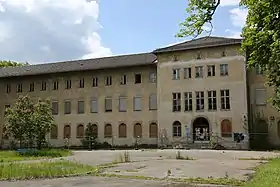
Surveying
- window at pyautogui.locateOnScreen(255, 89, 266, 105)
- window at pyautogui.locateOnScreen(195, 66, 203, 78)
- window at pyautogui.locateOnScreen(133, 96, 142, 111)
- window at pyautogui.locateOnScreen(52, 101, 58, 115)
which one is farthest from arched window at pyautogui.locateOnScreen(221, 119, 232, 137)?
window at pyautogui.locateOnScreen(52, 101, 58, 115)

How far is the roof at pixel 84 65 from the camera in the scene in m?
48.6

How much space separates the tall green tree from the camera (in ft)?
49.8

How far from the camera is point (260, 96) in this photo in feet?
142

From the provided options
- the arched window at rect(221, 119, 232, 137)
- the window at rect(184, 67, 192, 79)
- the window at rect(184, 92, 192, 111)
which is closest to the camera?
the arched window at rect(221, 119, 232, 137)

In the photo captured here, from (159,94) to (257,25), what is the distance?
28751 mm

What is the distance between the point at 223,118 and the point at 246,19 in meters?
25.5

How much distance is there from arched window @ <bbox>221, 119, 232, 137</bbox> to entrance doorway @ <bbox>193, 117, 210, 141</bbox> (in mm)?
1811

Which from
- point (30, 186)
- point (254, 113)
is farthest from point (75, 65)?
point (30, 186)

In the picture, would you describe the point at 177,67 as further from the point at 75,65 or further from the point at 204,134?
the point at 75,65

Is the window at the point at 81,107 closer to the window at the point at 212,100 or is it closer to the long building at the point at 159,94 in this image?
the long building at the point at 159,94

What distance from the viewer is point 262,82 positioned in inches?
1710

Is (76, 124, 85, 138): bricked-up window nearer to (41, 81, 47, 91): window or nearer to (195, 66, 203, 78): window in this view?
(41, 81, 47, 91): window

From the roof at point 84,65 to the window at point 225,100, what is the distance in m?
9.67

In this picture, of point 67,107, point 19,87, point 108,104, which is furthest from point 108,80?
point 19,87
